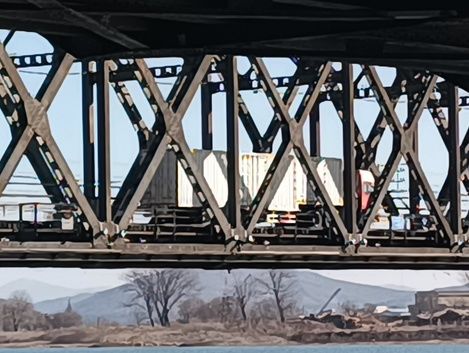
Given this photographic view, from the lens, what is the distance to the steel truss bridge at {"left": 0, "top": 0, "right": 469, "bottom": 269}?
67.2ft

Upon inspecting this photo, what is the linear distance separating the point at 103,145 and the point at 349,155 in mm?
9123

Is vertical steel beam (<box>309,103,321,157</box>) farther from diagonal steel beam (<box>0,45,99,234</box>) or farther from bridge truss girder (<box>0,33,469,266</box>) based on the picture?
diagonal steel beam (<box>0,45,99,234</box>)

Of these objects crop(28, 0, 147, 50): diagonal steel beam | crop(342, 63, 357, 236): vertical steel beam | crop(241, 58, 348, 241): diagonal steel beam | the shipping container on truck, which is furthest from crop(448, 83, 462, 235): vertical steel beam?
crop(28, 0, 147, 50): diagonal steel beam

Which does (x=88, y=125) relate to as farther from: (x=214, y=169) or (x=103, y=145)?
(x=214, y=169)

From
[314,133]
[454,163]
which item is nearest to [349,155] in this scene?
[454,163]

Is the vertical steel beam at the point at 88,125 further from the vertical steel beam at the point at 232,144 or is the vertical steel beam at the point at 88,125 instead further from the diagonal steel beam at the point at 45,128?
the diagonal steel beam at the point at 45,128

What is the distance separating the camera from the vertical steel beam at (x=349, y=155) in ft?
145

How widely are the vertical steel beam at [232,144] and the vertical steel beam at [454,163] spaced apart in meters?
8.16

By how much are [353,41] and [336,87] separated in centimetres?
4070

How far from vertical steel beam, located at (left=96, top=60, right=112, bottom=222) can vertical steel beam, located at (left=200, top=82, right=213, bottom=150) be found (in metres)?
15.9

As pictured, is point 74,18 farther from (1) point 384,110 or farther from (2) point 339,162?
(2) point 339,162

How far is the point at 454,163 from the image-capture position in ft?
162

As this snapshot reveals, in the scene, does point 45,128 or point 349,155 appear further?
point 349,155

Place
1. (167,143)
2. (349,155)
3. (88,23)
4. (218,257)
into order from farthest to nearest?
(349,155) → (218,257) → (167,143) → (88,23)
